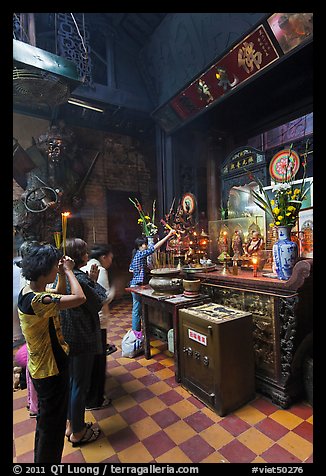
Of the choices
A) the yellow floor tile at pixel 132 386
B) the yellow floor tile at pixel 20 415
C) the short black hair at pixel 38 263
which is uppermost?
the short black hair at pixel 38 263

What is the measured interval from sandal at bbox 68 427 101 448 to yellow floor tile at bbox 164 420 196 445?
584 mm

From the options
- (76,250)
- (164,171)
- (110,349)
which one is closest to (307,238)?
(76,250)

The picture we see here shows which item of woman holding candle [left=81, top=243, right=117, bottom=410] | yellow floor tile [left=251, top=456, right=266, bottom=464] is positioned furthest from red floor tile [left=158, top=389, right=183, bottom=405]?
yellow floor tile [left=251, top=456, right=266, bottom=464]

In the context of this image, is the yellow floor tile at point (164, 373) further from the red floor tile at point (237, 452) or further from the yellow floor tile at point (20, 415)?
the yellow floor tile at point (20, 415)

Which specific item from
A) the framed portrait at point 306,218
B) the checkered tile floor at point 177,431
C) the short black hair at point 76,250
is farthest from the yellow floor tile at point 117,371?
the framed portrait at point 306,218

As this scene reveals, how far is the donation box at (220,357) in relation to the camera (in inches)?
89.5

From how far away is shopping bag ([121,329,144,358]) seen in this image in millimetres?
3506

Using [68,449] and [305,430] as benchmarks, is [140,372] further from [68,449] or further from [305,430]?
Answer: [305,430]

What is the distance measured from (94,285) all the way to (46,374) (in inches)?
28.7

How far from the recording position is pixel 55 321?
5.45 feet

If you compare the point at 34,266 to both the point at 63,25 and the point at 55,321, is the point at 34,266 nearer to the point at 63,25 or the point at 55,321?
the point at 55,321

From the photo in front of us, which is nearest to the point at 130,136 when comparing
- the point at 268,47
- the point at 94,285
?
the point at 268,47

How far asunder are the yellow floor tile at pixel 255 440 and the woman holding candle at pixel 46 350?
1392 mm

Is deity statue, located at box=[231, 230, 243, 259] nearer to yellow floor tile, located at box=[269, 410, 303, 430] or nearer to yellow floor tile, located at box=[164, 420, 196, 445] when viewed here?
yellow floor tile, located at box=[269, 410, 303, 430]
